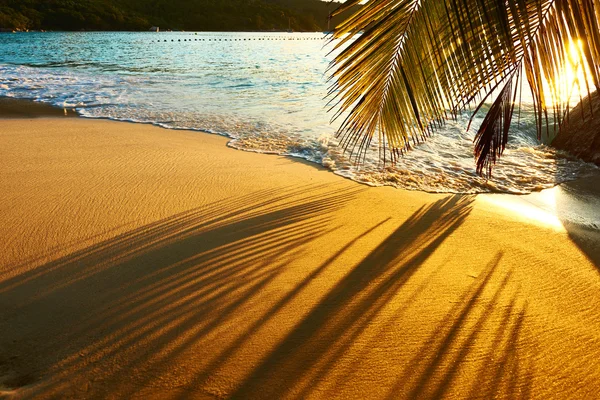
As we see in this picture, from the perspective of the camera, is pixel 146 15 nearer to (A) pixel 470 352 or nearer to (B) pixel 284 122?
(B) pixel 284 122

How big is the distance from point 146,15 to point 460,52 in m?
126

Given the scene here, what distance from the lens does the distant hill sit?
9069cm

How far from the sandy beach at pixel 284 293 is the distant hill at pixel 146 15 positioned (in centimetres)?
8875

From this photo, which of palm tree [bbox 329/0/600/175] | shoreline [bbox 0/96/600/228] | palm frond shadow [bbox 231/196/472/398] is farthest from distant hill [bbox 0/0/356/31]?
palm tree [bbox 329/0/600/175]

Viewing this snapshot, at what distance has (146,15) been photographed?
112 m

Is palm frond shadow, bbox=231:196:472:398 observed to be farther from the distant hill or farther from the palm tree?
the distant hill

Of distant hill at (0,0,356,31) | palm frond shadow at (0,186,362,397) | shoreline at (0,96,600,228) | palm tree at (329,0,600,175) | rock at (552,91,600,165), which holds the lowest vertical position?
shoreline at (0,96,600,228)

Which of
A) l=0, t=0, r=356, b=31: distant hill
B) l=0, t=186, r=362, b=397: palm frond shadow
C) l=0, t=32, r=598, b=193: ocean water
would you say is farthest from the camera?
l=0, t=0, r=356, b=31: distant hill

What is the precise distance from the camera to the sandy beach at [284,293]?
72.3 inches

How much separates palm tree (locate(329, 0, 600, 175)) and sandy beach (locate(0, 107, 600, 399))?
2.92ft

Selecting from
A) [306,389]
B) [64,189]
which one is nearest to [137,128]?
[64,189]

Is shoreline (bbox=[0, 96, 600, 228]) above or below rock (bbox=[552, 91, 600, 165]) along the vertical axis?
below

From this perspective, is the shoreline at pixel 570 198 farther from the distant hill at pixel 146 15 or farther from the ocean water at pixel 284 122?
the distant hill at pixel 146 15

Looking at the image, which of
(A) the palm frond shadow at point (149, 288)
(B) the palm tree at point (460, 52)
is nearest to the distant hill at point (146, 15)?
(A) the palm frond shadow at point (149, 288)
